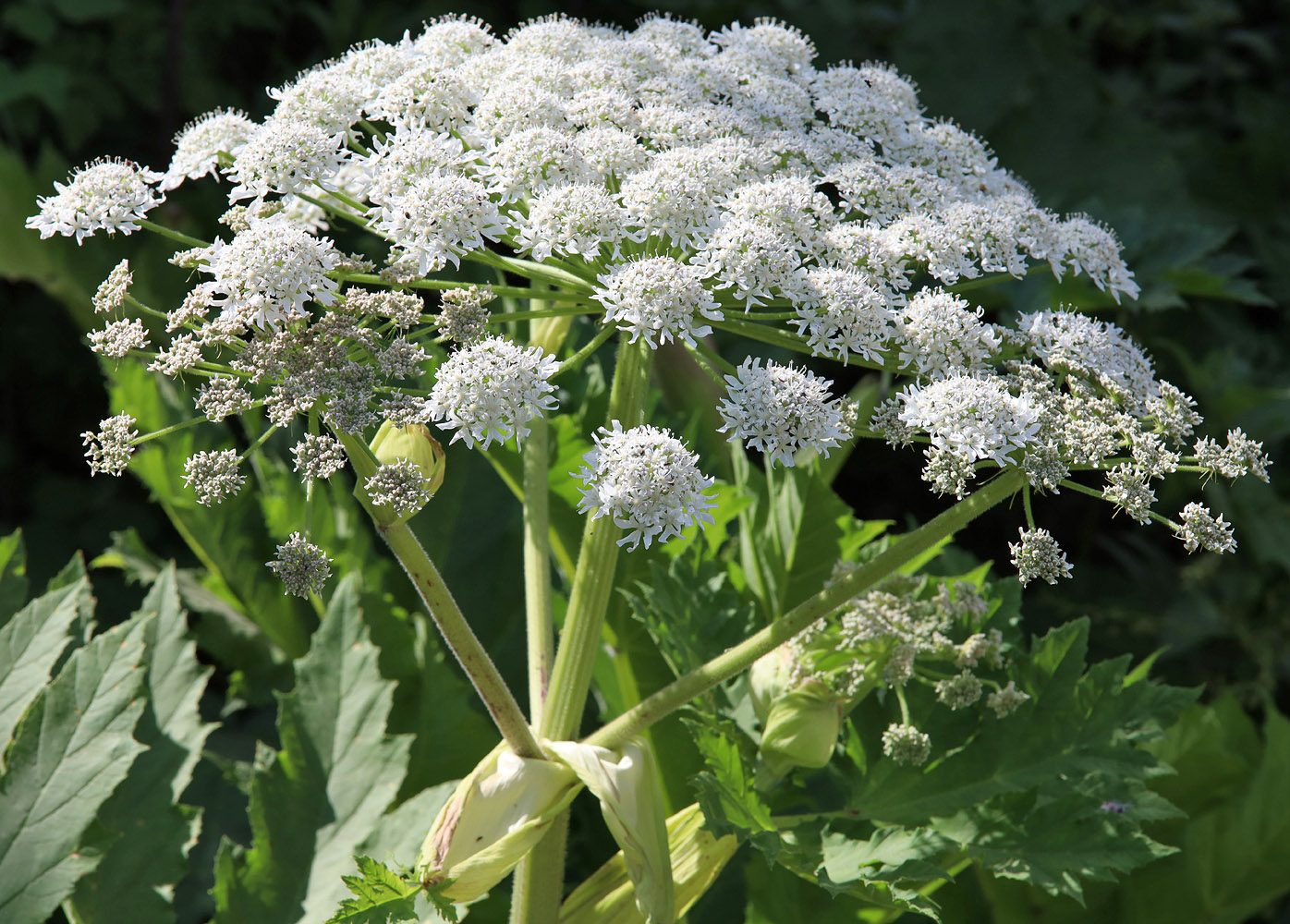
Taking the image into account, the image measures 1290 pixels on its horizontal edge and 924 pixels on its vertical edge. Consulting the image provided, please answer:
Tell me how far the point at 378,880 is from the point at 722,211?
867mm

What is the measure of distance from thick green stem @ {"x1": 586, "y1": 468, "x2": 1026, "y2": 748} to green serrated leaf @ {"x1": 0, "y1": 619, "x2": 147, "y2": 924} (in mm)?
776

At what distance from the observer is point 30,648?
1525 mm

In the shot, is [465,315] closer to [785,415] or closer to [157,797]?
[785,415]

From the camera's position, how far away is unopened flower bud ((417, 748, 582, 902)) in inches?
48.3

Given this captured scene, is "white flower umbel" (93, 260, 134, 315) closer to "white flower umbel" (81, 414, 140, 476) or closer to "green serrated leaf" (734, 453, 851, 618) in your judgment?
"white flower umbel" (81, 414, 140, 476)

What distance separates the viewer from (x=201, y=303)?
1.07 meters

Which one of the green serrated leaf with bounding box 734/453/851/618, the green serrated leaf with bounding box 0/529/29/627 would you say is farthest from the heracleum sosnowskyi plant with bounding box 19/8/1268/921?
the green serrated leaf with bounding box 0/529/29/627

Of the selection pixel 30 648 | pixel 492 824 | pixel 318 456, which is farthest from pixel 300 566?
pixel 30 648

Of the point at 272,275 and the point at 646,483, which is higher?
the point at 272,275

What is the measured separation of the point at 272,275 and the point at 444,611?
15.6 inches

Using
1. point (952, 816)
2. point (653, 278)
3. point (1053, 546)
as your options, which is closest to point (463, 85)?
point (653, 278)

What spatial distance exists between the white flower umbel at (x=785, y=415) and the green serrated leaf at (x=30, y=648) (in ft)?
3.47

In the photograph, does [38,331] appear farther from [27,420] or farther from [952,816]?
[952,816]

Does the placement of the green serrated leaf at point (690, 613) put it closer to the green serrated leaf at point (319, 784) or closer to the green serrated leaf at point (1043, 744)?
the green serrated leaf at point (1043, 744)
